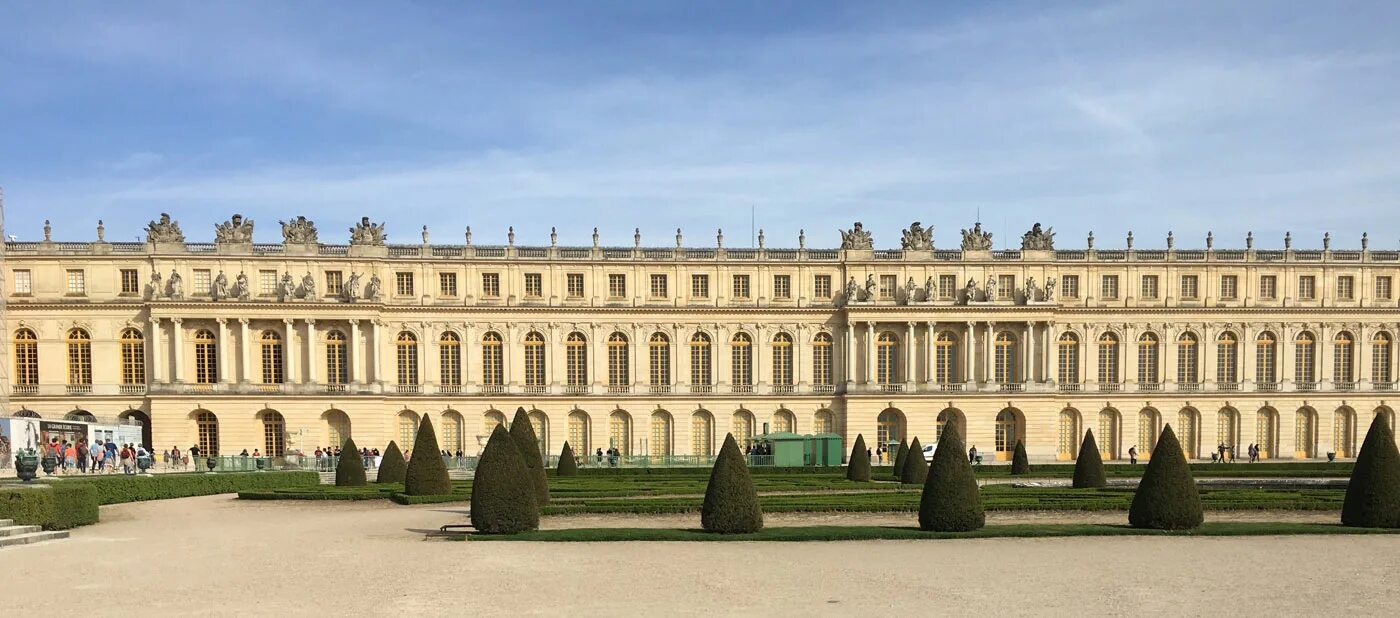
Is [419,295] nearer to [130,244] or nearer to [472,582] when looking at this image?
[130,244]

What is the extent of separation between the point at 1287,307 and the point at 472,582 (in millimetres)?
48940

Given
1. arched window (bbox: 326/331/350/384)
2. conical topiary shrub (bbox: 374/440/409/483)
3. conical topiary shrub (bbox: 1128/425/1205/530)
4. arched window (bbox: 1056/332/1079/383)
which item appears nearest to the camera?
conical topiary shrub (bbox: 1128/425/1205/530)

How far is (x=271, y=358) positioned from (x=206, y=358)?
114 inches

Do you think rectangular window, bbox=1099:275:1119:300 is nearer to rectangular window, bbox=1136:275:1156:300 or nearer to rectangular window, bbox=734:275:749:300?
rectangular window, bbox=1136:275:1156:300

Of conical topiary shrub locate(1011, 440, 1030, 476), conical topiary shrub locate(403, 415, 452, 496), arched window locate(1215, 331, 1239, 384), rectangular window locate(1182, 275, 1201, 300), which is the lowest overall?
conical topiary shrub locate(1011, 440, 1030, 476)

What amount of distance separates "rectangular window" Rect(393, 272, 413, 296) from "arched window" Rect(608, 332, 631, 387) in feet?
32.9

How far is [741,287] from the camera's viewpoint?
52.4 metres

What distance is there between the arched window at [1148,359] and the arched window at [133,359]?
48.2 m

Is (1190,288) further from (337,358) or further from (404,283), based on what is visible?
(337,358)

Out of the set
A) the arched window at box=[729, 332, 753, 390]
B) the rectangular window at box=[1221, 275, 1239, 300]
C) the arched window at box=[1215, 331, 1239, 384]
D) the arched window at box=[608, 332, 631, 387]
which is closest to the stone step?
the arched window at box=[608, 332, 631, 387]

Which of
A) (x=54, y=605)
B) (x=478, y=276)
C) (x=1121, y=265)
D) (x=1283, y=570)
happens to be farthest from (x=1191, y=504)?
(x=478, y=276)

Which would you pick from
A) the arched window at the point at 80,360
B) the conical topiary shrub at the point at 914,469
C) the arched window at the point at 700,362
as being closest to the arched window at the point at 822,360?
the arched window at the point at 700,362

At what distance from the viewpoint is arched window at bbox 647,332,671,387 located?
5206 cm

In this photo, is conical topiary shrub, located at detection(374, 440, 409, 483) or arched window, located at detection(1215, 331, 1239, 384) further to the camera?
arched window, located at detection(1215, 331, 1239, 384)
